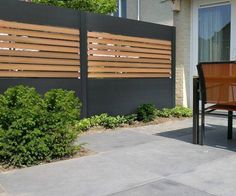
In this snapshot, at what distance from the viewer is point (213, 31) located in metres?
9.07

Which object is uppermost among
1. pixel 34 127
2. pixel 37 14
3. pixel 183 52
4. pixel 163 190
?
pixel 37 14

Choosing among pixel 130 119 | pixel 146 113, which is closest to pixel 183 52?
pixel 146 113

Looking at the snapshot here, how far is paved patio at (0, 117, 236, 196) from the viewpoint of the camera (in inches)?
143

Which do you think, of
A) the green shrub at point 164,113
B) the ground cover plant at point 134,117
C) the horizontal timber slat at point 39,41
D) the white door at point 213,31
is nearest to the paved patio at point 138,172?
the ground cover plant at point 134,117

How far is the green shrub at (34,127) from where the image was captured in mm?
4496

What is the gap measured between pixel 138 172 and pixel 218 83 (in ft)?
6.35

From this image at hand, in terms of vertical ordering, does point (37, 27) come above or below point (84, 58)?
above

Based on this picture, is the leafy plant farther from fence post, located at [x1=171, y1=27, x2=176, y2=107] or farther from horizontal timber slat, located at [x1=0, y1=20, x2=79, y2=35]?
horizontal timber slat, located at [x1=0, y1=20, x2=79, y2=35]

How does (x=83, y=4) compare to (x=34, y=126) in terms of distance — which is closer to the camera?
(x=34, y=126)

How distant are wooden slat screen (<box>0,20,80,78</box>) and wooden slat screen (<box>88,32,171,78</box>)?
0.47 m

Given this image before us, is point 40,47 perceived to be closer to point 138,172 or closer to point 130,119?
point 130,119

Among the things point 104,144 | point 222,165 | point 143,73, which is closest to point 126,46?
point 143,73

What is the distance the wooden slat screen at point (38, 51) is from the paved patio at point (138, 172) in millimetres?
1545

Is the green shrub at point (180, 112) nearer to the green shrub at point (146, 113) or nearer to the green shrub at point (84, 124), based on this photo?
the green shrub at point (146, 113)
